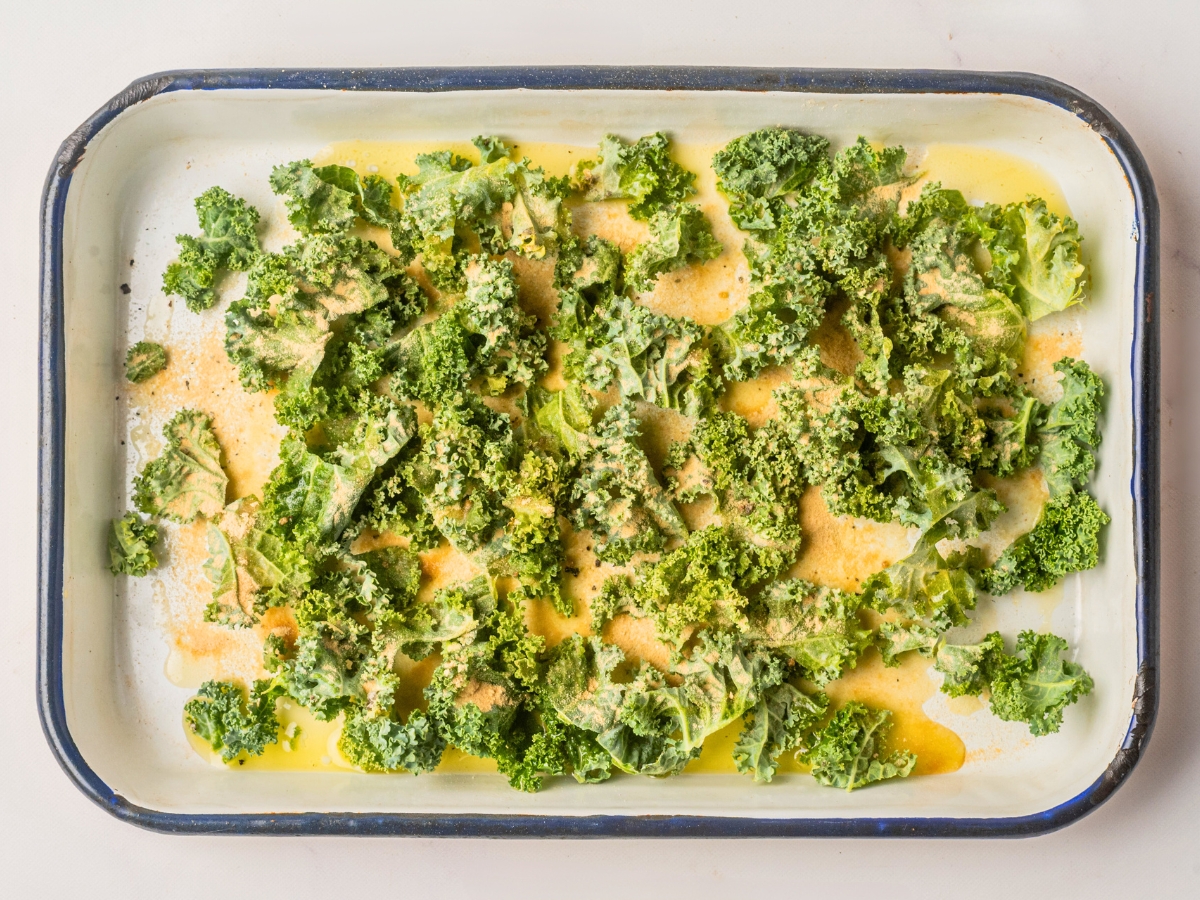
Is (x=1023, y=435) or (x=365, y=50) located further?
(x=365, y=50)

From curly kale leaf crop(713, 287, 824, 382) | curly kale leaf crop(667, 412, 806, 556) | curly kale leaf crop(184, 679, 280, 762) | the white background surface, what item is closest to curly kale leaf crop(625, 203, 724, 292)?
curly kale leaf crop(713, 287, 824, 382)

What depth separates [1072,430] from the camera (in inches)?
157

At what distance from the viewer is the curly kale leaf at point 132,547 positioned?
4121mm

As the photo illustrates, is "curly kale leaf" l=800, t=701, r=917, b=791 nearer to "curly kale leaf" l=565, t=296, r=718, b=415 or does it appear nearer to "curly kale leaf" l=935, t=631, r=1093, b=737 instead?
"curly kale leaf" l=935, t=631, r=1093, b=737

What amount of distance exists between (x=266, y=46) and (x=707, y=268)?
246 cm

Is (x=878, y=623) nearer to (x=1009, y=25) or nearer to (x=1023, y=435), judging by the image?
(x=1023, y=435)

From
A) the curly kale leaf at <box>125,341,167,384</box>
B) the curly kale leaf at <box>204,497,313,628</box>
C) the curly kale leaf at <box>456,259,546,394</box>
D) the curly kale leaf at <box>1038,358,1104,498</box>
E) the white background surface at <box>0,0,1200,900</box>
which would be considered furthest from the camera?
the white background surface at <box>0,0,1200,900</box>

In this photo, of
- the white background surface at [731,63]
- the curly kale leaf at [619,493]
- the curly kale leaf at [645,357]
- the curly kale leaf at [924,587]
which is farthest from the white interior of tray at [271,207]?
the curly kale leaf at [619,493]

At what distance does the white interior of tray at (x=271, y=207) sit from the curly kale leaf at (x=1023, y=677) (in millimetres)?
143

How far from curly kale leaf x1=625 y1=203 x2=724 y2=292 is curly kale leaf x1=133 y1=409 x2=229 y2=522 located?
7.04ft

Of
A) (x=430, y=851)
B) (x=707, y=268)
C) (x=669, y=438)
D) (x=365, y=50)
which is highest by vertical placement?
(x=365, y=50)

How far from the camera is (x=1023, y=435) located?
13.3 ft

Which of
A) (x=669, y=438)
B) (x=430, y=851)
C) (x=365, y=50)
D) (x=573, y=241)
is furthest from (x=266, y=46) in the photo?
(x=430, y=851)

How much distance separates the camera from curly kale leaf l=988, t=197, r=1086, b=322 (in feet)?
13.1
